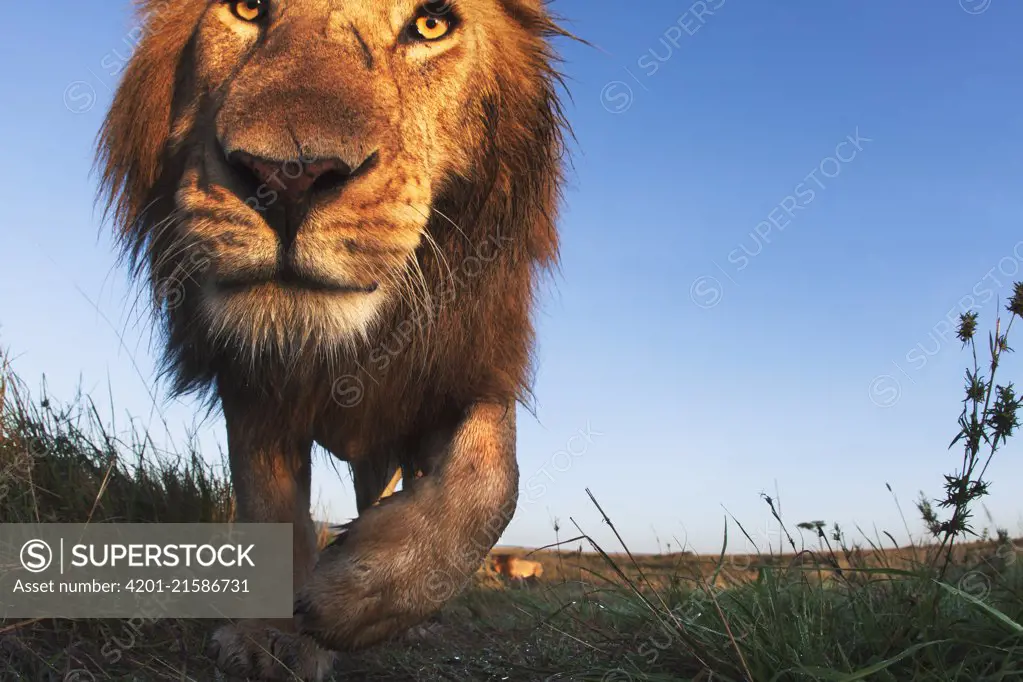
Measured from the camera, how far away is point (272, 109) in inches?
84.5

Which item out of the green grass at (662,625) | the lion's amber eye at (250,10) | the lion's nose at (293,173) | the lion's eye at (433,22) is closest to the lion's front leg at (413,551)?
the green grass at (662,625)

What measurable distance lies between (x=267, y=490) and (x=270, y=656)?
0.55 m

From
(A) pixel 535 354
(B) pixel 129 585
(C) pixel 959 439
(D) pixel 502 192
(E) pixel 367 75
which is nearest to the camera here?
(C) pixel 959 439

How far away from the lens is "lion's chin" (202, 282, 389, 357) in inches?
86.4

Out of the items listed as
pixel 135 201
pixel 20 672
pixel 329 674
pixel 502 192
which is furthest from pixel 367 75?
pixel 20 672

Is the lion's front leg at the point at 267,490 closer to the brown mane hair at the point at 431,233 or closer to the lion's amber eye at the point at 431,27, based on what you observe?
the brown mane hair at the point at 431,233

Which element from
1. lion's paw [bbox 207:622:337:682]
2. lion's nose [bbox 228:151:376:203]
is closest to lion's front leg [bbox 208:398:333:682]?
lion's paw [bbox 207:622:337:682]

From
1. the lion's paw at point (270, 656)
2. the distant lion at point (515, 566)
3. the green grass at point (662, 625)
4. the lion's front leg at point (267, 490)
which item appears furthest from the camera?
the distant lion at point (515, 566)

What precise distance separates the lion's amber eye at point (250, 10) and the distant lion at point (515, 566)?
4337 millimetres

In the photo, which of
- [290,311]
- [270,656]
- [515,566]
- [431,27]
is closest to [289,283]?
[290,311]

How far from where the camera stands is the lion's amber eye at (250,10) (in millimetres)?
2654

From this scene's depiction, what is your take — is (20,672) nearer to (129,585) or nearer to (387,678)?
(129,585)

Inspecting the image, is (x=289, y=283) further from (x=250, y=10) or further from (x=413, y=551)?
(x=250, y=10)

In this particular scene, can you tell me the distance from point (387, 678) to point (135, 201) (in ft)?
5.54
